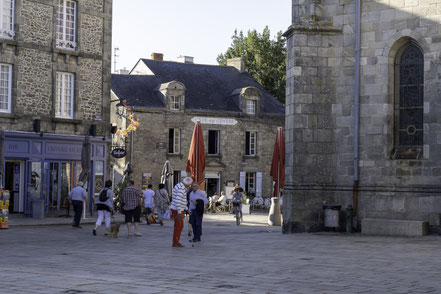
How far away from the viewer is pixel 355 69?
65.1 ft

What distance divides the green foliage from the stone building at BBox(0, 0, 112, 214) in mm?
28970

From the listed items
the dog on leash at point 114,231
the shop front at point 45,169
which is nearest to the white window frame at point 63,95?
the shop front at point 45,169

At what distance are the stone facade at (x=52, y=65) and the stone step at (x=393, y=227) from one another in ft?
48.2

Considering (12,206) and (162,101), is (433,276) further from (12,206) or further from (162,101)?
(162,101)

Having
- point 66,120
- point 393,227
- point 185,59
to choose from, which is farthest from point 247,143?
point 393,227

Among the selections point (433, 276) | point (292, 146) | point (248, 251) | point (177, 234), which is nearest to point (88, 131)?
point (292, 146)

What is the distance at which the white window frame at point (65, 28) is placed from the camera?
29630 mm

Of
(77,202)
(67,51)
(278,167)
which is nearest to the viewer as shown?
(77,202)

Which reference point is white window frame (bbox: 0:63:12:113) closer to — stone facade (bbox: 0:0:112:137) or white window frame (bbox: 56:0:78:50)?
stone facade (bbox: 0:0:112:137)

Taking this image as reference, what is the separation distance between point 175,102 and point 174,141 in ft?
8.27

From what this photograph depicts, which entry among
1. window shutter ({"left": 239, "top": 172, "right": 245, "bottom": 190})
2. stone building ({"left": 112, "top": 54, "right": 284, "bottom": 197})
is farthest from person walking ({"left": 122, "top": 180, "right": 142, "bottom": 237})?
window shutter ({"left": 239, "top": 172, "right": 245, "bottom": 190})

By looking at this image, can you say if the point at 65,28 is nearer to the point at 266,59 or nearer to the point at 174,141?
the point at 174,141

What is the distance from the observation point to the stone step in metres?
18.0

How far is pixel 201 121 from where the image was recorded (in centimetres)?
4681
